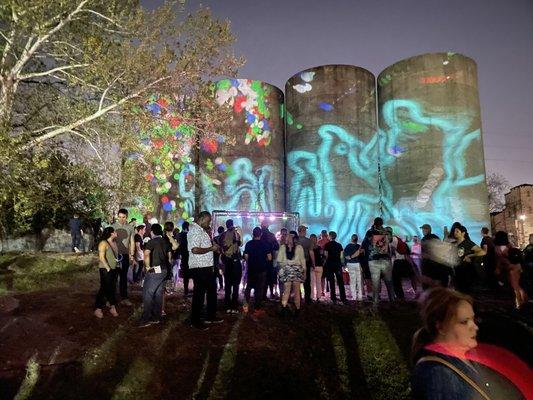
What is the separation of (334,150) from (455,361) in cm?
2238

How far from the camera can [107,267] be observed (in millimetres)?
7086

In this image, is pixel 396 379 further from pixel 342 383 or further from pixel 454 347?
pixel 454 347

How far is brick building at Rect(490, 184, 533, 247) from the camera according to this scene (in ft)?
138

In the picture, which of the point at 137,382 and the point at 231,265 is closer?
the point at 137,382

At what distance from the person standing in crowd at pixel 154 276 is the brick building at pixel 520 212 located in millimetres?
43166

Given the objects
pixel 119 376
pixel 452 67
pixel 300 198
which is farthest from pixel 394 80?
pixel 119 376

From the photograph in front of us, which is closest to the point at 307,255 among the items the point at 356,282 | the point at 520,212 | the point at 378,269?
the point at 356,282

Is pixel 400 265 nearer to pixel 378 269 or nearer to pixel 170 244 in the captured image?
pixel 378 269

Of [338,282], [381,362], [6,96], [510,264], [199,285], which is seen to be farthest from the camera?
[6,96]

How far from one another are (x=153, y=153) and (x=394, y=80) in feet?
58.5

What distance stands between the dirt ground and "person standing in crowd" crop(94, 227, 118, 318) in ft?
1.05

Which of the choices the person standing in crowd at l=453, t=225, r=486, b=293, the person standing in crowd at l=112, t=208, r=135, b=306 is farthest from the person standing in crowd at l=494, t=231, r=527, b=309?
the person standing in crowd at l=112, t=208, r=135, b=306

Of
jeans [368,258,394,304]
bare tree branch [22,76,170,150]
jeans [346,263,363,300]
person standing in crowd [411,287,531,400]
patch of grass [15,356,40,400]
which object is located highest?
bare tree branch [22,76,170,150]

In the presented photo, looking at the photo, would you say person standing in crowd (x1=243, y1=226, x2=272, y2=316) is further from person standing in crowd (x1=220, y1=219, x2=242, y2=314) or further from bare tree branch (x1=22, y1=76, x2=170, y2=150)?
bare tree branch (x1=22, y1=76, x2=170, y2=150)
